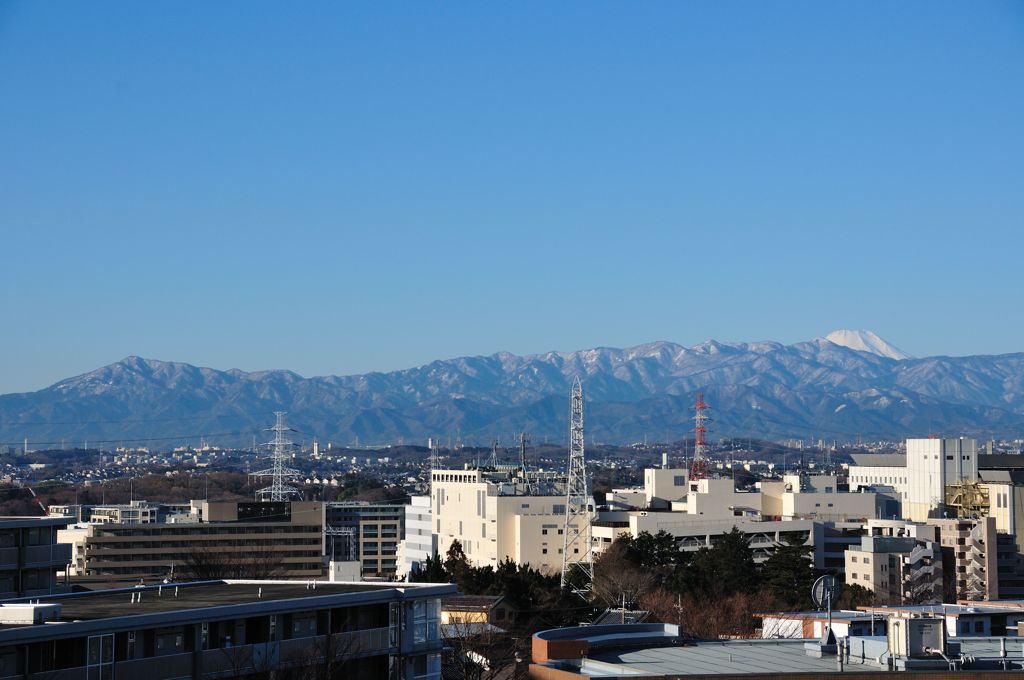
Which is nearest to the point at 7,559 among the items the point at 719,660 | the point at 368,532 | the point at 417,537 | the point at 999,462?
the point at 719,660

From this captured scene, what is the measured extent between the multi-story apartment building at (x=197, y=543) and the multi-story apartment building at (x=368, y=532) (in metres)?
11.8

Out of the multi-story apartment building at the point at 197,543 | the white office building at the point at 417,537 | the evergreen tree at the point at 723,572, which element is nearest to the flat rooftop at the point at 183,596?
the evergreen tree at the point at 723,572

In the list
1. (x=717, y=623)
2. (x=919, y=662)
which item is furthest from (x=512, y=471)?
(x=919, y=662)

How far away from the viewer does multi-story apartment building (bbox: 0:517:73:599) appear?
25719 millimetres

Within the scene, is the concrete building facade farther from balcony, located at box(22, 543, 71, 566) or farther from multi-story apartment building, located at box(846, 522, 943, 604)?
balcony, located at box(22, 543, 71, 566)

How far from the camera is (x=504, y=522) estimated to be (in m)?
72.1

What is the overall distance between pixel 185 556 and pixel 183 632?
191ft

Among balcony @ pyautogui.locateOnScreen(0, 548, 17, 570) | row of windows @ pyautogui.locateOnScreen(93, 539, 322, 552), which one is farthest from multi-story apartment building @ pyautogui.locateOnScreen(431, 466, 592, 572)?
balcony @ pyautogui.locateOnScreen(0, 548, 17, 570)

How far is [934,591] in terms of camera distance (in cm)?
6069

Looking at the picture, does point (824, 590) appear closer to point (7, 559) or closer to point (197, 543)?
point (7, 559)

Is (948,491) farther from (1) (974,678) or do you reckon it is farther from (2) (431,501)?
(1) (974,678)

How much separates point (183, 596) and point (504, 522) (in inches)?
2093

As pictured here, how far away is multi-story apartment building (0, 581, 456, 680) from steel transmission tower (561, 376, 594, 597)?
124ft

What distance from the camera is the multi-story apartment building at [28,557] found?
25.7 m
